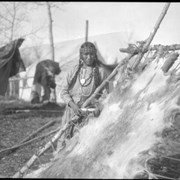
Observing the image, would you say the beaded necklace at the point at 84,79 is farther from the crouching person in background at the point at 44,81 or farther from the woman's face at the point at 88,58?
the crouching person in background at the point at 44,81

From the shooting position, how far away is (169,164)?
315 centimetres

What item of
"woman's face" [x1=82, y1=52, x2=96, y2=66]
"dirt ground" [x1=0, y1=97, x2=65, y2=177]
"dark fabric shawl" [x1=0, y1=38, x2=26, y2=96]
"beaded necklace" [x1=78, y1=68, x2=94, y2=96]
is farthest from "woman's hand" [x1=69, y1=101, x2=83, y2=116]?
"dark fabric shawl" [x1=0, y1=38, x2=26, y2=96]

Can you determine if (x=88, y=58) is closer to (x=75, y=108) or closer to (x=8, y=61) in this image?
(x=75, y=108)

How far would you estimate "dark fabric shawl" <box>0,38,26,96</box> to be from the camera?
39.5 feet

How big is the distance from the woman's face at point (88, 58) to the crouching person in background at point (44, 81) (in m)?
13.1

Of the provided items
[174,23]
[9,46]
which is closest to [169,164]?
[174,23]

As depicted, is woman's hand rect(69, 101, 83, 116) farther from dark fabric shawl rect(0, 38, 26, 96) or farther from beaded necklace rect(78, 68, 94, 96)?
dark fabric shawl rect(0, 38, 26, 96)

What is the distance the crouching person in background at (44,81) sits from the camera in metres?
17.6

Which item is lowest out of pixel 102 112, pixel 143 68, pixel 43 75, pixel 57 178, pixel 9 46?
pixel 43 75

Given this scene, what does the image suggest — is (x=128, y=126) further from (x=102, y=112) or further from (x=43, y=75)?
(x=43, y=75)

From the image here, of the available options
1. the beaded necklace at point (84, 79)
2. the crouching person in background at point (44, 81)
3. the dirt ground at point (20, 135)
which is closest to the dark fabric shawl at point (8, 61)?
the dirt ground at point (20, 135)

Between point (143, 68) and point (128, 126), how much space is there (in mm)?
654

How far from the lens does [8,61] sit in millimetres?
12125

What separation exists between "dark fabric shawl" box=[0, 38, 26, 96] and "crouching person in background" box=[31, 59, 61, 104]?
5.10 m
